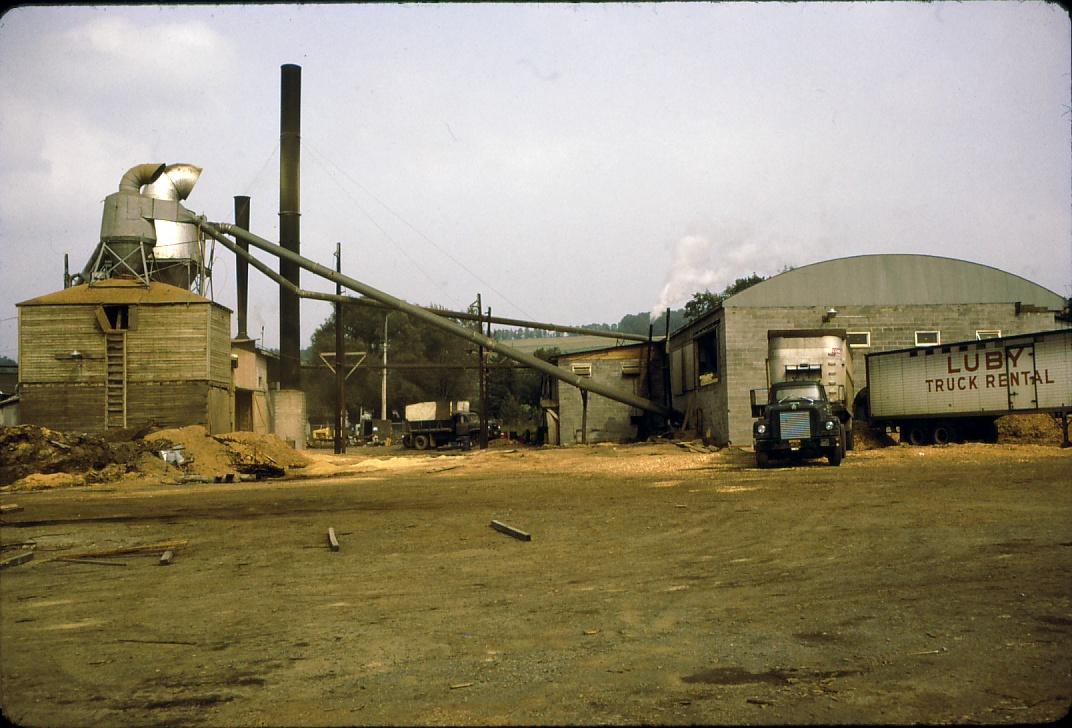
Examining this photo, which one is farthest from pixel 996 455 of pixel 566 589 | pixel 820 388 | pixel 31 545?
pixel 31 545

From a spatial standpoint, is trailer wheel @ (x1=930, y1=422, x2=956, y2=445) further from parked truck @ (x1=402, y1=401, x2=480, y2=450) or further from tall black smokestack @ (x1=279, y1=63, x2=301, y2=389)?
tall black smokestack @ (x1=279, y1=63, x2=301, y2=389)

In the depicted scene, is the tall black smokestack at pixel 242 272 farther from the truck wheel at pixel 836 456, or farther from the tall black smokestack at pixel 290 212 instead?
the truck wheel at pixel 836 456

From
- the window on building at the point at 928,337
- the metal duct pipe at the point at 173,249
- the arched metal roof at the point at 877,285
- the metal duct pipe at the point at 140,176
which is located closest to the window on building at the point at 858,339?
the arched metal roof at the point at 877,285

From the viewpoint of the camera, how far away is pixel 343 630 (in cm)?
732

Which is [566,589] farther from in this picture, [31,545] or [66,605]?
[31,545]

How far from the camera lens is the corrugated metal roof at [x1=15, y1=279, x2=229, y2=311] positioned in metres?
36.4

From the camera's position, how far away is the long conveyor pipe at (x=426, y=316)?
38.8m

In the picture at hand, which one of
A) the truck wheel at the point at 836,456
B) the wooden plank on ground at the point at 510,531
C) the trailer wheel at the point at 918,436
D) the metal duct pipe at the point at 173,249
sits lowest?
the wooden plank on ground at the point at 510,531

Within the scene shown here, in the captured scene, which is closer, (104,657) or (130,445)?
(104,657)

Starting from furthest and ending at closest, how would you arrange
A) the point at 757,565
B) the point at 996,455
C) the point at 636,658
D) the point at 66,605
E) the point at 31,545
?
1. the point at 996,455
2. the point at 31,545
3. the point at 757,565
4. the point at 66,605
5. the point at 636,658

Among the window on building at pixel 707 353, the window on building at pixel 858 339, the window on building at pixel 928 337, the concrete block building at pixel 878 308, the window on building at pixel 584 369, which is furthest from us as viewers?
the window on building at pixel 584 369

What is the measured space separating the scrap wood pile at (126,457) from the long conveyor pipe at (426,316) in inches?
350

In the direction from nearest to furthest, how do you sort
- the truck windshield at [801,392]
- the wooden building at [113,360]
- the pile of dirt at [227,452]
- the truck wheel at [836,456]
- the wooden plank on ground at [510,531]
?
the wooden plank on ground at [510,531] → the truck wheel at [836,456] → the truck windshield at [801,392] → the pile of dirt at [227,452] → the wooden building at [113,360]

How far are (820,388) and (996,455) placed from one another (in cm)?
503
